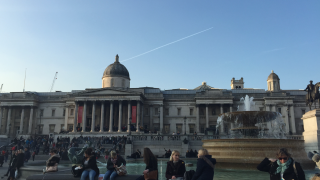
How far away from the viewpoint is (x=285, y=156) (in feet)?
18.3

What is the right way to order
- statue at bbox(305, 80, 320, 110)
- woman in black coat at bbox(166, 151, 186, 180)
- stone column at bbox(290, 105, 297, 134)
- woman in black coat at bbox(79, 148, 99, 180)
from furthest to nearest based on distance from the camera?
stone column at bbox(290, 105, 297, 134) < statue at bbox(305, 80, 320, 110) < woman in black coat at bbox(79, 148, 99, 180) < woman in black coat at bbox(166, 151, 186, 180)

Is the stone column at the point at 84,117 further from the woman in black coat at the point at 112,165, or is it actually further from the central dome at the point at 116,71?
the woman in black coat at the point at 112,165

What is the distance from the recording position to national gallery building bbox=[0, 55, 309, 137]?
1935 inches

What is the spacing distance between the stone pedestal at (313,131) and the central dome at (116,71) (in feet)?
129

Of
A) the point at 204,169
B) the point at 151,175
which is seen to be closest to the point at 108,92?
the point at 151,175

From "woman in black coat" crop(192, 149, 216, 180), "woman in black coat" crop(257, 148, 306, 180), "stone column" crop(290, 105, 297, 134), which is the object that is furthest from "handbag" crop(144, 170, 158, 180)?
"stone column" crop(290, 105, 297, 134)

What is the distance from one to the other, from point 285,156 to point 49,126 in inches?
2238

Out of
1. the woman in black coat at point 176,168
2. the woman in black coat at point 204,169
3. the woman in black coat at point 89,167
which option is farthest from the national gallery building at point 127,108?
the woman in black coat at point 204,169

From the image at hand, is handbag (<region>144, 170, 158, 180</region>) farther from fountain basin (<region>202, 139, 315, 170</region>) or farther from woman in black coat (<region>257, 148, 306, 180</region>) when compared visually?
fountain basin (<region>202, 139, 315, 170</region>)

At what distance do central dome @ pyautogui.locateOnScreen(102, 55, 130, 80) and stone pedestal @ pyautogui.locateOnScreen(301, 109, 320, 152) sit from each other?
39.5 metres

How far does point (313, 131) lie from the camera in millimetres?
21062

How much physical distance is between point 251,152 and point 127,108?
38.0 metres

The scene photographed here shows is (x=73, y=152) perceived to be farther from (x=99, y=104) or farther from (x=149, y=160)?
(x=99, y=104)

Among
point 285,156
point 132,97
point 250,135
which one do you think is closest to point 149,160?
point 285,156
